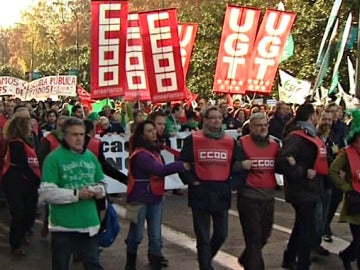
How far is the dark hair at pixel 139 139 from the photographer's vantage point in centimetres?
732

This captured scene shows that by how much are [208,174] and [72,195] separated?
6.07 feet

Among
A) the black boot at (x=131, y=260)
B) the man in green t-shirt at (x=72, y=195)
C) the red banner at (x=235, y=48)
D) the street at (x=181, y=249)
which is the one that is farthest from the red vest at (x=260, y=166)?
the red banner at (x=235, y=48)

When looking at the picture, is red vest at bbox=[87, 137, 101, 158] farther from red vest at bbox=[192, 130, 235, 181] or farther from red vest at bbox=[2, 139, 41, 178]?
red vest at bbox=[192, 130, 235, 181]

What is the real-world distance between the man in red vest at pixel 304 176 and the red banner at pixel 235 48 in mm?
8070

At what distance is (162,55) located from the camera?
14.5m

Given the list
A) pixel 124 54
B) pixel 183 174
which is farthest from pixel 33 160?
pixel 124 54

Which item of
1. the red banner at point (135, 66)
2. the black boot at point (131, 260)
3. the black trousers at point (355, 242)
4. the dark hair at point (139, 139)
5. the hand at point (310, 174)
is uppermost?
the red banner at point (135, 66)

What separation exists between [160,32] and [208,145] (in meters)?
7.93

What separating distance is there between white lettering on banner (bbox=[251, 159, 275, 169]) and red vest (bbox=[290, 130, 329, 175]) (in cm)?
47

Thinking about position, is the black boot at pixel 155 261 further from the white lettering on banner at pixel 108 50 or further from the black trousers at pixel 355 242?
the white lettering on banner at pixel 108 50

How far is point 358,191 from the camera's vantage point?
23.4 feet

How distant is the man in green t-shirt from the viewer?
559cm

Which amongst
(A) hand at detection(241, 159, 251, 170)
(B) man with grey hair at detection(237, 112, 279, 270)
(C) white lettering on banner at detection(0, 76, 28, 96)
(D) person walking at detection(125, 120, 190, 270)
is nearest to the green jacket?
(B) man with grey hair at detection(237, 112, 279, 270)

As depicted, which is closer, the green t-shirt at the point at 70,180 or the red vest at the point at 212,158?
the green t-shirt at the point at 70,180
